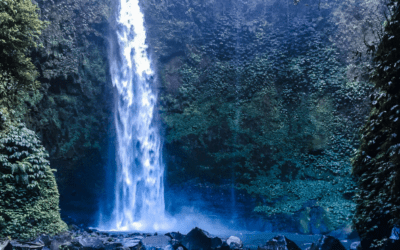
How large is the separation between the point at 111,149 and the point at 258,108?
8306mm

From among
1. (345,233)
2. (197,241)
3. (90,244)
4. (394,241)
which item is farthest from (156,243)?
(345,233)

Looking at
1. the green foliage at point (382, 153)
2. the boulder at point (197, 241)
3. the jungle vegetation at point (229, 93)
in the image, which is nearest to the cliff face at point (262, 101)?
the jungle vegetation at point (229, 93)

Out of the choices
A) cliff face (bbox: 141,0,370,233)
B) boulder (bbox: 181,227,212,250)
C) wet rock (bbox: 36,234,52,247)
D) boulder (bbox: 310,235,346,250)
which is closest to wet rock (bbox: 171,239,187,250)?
boulder (bbox: 181,227,212,250)

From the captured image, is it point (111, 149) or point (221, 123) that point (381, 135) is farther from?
point (111, 149)

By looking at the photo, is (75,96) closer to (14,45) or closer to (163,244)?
(14,45)

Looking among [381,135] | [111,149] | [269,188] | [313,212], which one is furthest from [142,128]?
[381,135]

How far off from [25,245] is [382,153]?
7.74 metres

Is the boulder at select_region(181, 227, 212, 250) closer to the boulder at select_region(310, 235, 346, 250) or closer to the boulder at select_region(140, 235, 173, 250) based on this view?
the boulder at select_region(140, 235, 173, 250)

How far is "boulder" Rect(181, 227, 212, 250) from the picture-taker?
739 centimetres

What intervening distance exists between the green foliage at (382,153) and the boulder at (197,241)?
397 cm

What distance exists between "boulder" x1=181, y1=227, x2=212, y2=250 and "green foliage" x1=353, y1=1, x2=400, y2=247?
3.97 meters

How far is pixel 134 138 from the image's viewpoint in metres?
15.4

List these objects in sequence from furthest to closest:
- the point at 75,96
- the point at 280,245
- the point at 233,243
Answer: the point at 75,96
the point at 233,243
the point at 280,245

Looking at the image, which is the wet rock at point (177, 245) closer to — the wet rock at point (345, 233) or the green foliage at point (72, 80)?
the wet rock at point (345, 233)
